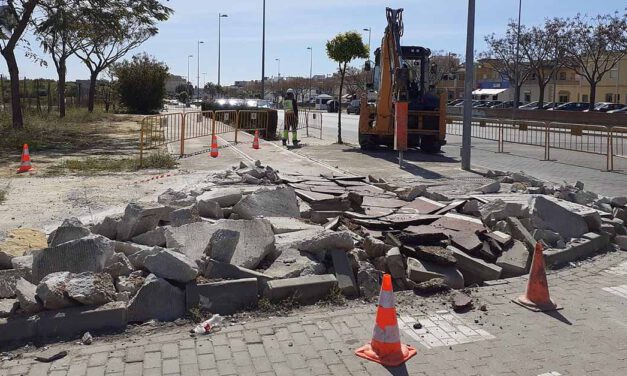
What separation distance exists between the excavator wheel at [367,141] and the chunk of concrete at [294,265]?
47.6ft

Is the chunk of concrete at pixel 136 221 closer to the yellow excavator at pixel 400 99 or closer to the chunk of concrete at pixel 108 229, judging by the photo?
the chunk of concrete at pixel 108 229

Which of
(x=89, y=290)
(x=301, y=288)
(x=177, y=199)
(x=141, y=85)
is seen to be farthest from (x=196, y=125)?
(x=141, y=85)

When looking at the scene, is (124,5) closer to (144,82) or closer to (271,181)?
(271,181)

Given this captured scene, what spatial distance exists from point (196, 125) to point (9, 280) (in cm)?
1905

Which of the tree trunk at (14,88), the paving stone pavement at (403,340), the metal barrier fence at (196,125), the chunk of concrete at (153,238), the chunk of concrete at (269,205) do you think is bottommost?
the paving stone pavement at (403,340)

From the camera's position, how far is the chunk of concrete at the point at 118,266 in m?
5.70

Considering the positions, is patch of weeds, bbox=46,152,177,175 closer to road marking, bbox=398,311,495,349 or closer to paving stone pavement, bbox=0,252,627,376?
paving stone pavement, bbox=0,252,627,376

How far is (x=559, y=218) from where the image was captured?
26.8 ft

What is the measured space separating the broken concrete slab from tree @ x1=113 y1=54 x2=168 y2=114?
43.8 meters

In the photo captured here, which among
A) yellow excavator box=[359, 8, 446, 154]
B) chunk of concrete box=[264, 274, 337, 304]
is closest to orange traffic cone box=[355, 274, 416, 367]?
chunk of concrete box=[264, 274, 337, 304]

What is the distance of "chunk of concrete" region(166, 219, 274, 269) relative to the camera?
621 cm

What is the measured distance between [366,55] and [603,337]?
70.9 feet

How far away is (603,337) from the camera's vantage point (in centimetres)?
509

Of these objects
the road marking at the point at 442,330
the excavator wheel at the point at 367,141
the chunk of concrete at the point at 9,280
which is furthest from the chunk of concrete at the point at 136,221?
the excavator wheel at the point at 367,141
